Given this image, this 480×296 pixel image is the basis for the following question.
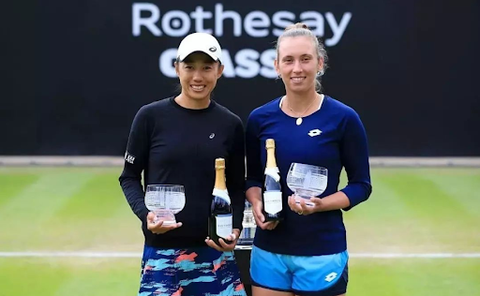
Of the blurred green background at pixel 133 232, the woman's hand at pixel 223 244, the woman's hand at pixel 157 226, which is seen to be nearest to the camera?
the woman's hand at pixel 157 226

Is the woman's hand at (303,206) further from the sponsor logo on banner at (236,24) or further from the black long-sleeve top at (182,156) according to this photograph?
the sponsor logo on banner at (236,24)

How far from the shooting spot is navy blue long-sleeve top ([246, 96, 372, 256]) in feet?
11.6

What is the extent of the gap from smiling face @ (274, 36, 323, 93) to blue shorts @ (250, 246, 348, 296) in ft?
2.48

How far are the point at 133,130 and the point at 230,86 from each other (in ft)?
24.5

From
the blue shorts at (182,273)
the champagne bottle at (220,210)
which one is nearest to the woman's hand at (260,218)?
the champagne bottle at (220,210)

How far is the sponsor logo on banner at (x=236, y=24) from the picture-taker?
10.9 meters

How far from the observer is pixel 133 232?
7.72 metres

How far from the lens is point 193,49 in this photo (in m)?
3.57

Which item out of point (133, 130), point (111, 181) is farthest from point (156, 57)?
point (133, 130)

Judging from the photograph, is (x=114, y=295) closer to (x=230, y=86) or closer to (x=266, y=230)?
(x=266, y=230)

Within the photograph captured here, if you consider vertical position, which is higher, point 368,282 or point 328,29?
point 328,29

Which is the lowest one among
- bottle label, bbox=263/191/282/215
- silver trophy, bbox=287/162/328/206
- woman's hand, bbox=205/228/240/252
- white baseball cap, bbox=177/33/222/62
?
woman's hand, bbox=205/228/240/252

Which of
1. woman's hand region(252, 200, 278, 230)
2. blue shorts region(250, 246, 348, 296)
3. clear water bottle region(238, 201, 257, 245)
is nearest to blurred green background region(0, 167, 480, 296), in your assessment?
clear water bottle region(238, 201, 257, 245)

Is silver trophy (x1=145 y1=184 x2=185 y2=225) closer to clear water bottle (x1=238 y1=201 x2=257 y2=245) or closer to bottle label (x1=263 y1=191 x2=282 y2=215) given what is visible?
bottle label (x1=263 y1=191 x2=282 y2=215)
